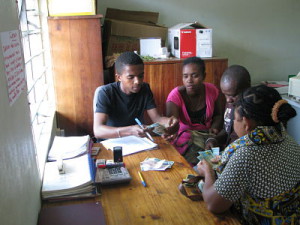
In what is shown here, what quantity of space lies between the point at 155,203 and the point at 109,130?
3.00ft

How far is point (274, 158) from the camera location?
4.21 feet

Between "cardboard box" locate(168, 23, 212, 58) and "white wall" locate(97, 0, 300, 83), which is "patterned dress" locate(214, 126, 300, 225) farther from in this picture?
"white wall" locate(97, 0, 300, 83)

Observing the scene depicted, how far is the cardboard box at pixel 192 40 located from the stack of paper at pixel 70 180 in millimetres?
2087

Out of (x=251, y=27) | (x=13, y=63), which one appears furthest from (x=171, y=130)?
(x=251, y=27)

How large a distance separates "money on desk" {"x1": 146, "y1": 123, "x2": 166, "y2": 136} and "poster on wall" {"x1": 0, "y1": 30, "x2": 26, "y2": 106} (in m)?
1.02

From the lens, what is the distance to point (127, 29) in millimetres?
3330

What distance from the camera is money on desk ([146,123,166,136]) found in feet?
6.95

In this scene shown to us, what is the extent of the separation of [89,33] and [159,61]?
0.75 meters

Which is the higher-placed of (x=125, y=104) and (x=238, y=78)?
(x=238, y=78)

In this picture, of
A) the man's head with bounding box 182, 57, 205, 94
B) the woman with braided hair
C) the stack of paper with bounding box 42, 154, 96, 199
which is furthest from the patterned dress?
the man's head with bounding box 182, 57, 205, 94

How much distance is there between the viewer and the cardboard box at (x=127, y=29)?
10.8 ft

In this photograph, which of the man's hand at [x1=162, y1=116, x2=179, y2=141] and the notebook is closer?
the notebook

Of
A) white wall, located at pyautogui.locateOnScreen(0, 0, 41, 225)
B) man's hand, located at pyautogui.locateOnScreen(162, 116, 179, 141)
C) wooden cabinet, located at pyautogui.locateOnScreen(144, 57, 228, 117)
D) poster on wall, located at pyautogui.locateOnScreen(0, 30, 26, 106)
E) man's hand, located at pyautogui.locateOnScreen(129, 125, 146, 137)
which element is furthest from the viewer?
wooden cabinet, located at pyautogui.locateOnScreen(144, 57, 228, 117)

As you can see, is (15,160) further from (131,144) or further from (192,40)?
(192,40)
